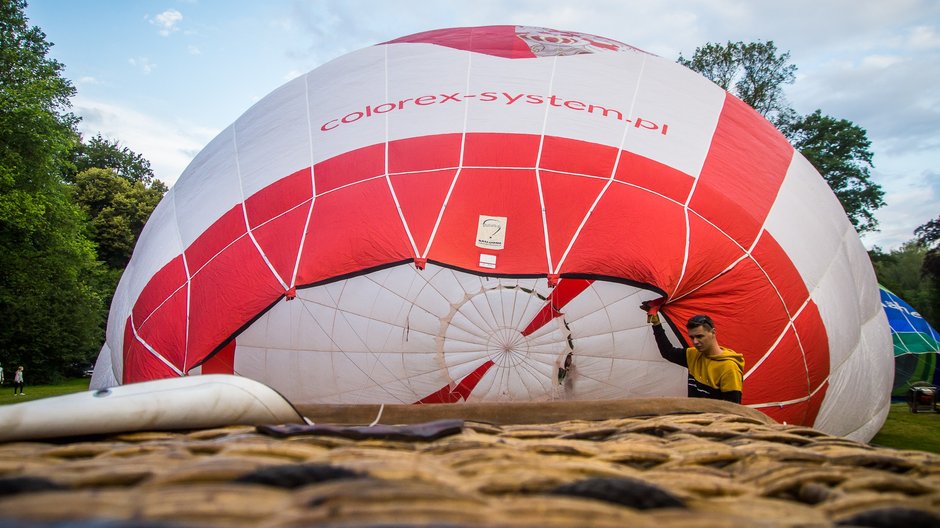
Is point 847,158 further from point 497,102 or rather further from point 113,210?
point 113,210

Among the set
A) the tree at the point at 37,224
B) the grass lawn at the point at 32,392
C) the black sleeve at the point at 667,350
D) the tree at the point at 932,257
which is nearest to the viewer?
the black sleeve at the point at 667,350

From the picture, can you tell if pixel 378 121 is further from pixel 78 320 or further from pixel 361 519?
pixel 78 320

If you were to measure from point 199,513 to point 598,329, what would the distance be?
3178 mm

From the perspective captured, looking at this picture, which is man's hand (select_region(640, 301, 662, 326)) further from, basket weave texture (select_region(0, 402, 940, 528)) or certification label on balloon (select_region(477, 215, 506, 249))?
basket weave texture (select_region(0, 402, 940, 528))

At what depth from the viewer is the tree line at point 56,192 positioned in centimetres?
1512

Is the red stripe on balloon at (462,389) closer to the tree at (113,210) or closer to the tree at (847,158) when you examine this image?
the tree at (847,158)

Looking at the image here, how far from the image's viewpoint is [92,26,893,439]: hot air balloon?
3.56m

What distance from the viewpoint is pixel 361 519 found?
0.62 m

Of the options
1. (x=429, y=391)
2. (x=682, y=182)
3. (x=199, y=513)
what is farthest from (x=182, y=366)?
(x=199, y=513)

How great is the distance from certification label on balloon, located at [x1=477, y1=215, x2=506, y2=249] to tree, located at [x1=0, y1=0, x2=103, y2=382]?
1462 cm

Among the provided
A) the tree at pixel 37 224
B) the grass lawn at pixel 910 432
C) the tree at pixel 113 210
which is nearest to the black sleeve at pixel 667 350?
the grass lawn at pixel 910 432

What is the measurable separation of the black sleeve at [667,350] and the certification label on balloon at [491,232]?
0.94 meters

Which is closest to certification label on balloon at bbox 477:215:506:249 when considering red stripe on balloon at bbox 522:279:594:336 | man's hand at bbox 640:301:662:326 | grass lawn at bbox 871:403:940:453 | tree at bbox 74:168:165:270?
red stripe on balloon at bbox 522:279:594:336

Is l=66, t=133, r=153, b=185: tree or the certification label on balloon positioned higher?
l=66, t=133, r=153, b=185: tree
